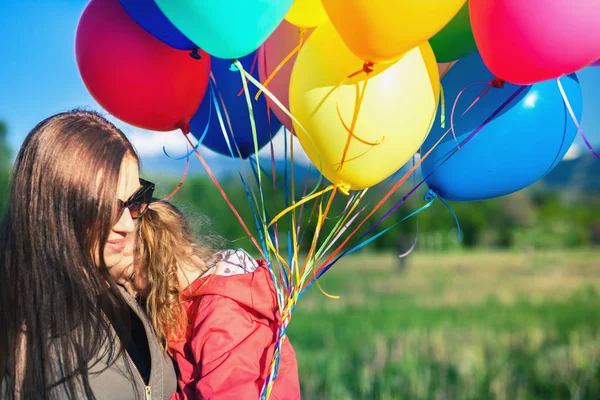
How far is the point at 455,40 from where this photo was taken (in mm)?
1315

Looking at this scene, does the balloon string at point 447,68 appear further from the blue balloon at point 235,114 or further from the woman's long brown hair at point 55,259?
the woman's long brown hair at point 55,259

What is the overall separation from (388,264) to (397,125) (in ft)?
30.6

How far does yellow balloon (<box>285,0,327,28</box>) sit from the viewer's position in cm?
119

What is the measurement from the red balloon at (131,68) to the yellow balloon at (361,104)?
344 mm

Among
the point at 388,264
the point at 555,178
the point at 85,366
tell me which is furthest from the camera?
the point at 555,178

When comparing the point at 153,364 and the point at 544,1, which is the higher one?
the point at 544,1

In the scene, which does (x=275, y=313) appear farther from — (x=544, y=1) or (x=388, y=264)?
(x=388, y=264)

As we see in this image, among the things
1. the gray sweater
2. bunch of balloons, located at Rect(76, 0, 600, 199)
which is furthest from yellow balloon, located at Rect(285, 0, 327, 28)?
the gray sweater

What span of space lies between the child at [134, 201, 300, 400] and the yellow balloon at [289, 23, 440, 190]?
1.03ft

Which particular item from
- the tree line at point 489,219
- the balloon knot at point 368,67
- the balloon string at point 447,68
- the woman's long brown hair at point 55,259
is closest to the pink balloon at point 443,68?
the balloon string at point 447,68

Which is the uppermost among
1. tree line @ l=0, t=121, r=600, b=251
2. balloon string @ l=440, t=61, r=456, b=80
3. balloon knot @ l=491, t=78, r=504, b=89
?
tree line @ l=0, t=121, r=600, b=251

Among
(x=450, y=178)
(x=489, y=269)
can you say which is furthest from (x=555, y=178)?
(x=450, y=178)

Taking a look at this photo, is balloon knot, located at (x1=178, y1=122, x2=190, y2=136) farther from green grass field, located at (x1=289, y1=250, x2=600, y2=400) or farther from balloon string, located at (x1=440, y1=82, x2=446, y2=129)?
green grass field, located at (x1=289, y1=250, x2=600, y2=400)

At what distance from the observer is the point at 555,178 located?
2053cm
